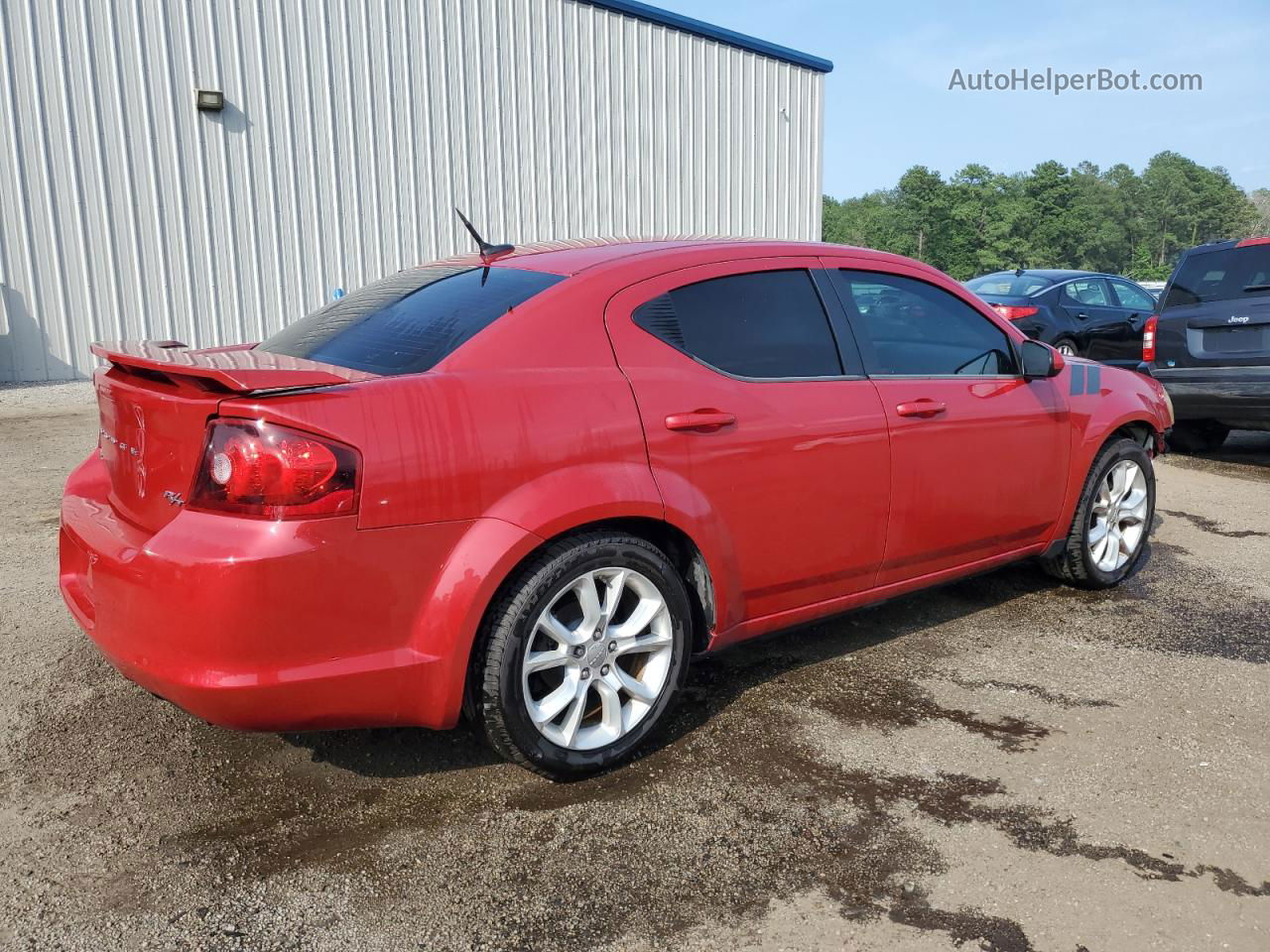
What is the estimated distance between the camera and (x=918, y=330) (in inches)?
153

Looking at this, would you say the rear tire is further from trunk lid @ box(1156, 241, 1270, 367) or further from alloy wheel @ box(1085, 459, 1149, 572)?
alloy wheel @ box(1085, 459, 1149, 572)

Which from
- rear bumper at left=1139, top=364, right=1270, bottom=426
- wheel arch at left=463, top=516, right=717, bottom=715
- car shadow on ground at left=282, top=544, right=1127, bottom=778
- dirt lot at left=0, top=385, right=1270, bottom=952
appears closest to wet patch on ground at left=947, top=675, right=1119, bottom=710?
dirt lot at left=0, top=385, right=1270, bottom=952

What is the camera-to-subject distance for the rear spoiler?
7.91 ft

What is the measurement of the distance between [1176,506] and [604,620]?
5.13 metres

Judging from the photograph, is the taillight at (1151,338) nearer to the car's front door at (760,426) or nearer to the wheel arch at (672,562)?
the car's front door at (760,426)

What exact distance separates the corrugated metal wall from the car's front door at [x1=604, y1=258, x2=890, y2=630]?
8.99m

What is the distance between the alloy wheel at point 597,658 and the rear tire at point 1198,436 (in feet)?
23.7

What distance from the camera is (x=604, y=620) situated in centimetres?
289

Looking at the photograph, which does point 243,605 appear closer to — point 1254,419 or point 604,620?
point 604,620

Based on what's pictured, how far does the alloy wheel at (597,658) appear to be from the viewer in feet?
9.21

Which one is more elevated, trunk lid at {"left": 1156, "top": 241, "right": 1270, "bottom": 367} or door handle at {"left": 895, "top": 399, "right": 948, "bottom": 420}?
trunk lid at {"left": 1156, "top": 241, "right": 1270, "bottom": 367}

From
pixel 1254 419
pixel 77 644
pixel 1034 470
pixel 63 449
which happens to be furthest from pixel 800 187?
pixel 77 644

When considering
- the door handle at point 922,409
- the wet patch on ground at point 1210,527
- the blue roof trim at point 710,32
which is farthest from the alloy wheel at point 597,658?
the blue roof trim at point 710,32

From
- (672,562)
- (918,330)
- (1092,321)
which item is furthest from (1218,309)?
(672,562)
